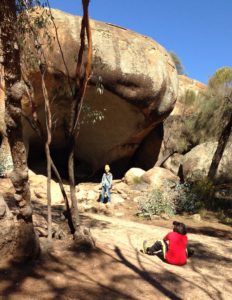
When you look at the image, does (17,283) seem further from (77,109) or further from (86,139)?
(86,139)

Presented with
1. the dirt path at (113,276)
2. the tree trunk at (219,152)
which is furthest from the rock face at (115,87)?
the dirt path at (113,276)

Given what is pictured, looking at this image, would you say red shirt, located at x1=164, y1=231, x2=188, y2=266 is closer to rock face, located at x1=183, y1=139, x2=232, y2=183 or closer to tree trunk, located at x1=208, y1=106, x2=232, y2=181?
tree trunk, located at x1=208, y1=106, x2=232, y2=181

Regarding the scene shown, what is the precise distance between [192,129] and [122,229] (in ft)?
37.0

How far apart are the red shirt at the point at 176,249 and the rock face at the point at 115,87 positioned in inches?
270

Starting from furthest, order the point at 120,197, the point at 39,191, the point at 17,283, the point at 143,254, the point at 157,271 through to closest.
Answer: the point at 120,197, the point at 39,191, the point at 143,254, the point at 157,271, the point at 17,283

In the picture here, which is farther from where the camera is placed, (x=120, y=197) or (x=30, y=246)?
(x=120, y=197)

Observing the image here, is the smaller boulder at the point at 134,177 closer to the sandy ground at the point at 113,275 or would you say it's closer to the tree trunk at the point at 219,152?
the tree trunk at the point at 219,152

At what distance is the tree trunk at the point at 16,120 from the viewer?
4.44 meters

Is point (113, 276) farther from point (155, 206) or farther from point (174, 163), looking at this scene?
point (174, 163)

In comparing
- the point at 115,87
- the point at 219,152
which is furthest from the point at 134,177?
the point at 115,87

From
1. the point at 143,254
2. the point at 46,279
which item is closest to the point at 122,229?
the point at 143,254

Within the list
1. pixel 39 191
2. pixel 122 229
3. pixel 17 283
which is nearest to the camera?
pixel 17 283

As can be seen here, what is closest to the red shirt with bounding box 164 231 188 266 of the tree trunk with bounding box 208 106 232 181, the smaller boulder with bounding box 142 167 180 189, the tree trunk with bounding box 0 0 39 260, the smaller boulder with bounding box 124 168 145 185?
the tree trunk with bounding box 0 0 39 260

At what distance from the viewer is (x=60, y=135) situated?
59.8ft
